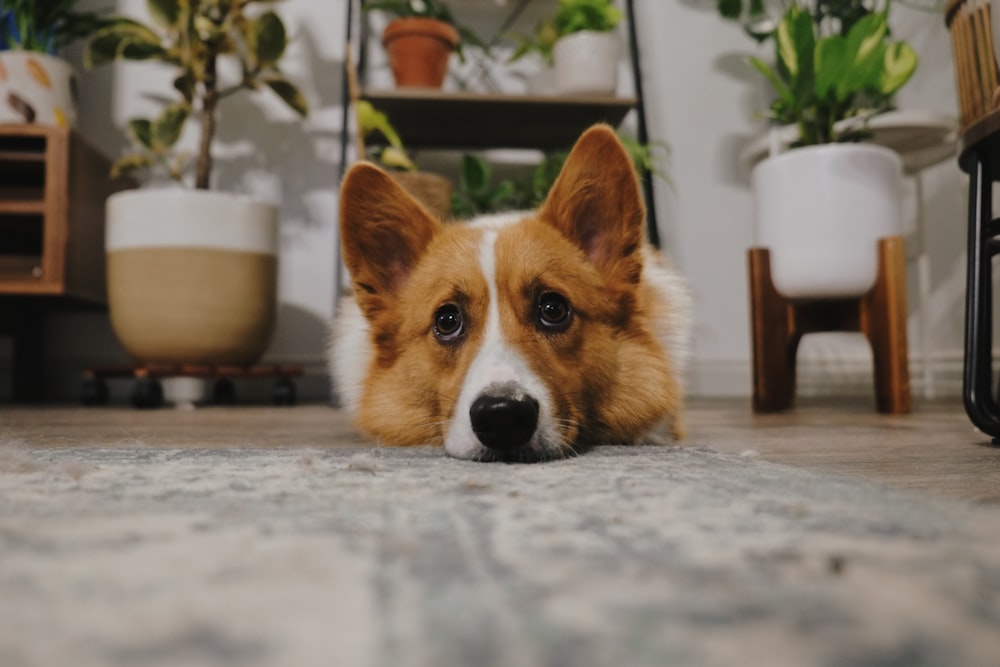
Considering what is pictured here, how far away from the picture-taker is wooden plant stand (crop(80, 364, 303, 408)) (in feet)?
8.64

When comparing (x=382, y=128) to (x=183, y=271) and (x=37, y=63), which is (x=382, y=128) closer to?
(x=183, y=271)

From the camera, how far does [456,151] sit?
331 centimetres

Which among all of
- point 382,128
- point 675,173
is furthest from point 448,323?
A: point 675,173

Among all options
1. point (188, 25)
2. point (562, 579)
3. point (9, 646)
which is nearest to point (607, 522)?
point (562, 579)

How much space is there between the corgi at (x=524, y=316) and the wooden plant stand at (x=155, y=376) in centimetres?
134

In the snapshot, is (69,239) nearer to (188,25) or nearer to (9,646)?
(188,25)

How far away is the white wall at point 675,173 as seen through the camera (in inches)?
127

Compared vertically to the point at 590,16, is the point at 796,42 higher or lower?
lower

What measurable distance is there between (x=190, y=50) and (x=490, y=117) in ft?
3.77

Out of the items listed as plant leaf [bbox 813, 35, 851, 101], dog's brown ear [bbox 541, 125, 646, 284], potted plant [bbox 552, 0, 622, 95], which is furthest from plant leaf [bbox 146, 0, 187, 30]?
plant leaf [bbox 813, 35, 851, 101]

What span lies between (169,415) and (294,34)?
196cm

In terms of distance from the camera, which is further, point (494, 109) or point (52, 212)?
point (494, 109)

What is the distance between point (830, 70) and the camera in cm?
218

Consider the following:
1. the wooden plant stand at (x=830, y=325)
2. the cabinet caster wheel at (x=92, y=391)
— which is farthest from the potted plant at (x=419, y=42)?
the cabinet caster wheel at (x=92, y=391)
